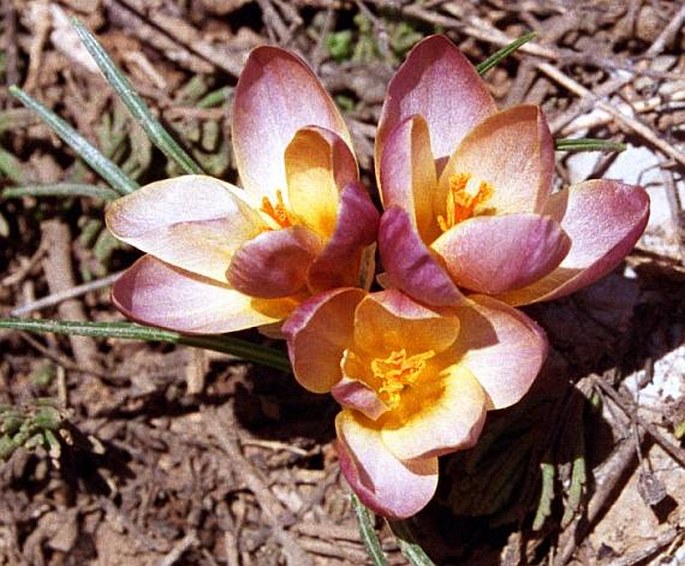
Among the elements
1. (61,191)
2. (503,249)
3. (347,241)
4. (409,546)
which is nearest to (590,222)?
(503,249)

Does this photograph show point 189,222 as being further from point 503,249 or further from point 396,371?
point 503,249

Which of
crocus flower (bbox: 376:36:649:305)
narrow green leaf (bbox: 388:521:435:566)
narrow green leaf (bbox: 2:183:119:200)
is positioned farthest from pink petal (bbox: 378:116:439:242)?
narrow green leaf (bbox: 2:183:119:200)

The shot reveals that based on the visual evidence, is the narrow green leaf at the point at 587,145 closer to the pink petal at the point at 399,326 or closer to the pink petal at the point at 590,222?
the pink petal at the point at 590,222

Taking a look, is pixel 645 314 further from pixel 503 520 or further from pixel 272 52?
pixel 272 52

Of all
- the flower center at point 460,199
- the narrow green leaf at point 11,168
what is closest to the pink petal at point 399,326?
the flower center at point 460,199

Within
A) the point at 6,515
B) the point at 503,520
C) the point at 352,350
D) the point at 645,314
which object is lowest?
the point at 6,515

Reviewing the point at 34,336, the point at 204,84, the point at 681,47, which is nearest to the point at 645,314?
the point at 681,47

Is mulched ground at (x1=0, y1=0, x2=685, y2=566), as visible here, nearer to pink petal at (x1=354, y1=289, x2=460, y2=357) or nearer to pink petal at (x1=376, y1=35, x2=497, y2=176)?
pink petal at (x1=354, y1=289, x2=460, y2=357)

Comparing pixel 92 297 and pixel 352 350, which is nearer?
pixel 352 350
